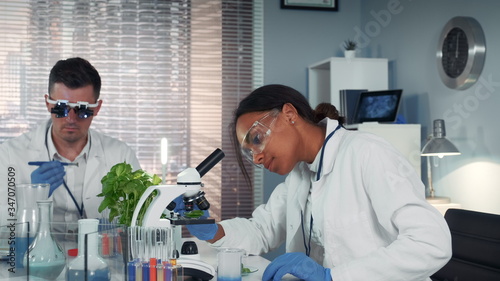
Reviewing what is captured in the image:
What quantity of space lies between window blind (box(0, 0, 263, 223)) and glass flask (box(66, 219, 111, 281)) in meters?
3.00

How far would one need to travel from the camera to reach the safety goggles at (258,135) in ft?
5.70

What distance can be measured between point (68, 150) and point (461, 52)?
2.07 meters

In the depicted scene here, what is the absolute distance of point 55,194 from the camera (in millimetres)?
2492

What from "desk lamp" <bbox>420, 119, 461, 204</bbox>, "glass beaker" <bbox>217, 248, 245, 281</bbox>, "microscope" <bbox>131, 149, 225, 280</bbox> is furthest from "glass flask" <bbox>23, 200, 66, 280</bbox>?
"desk lamp" <bbox>420, 119, 461, 204</bbox>

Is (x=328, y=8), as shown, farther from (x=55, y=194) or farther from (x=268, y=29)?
(x=55, y=194)

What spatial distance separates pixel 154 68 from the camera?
435cm

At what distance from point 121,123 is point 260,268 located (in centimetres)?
267

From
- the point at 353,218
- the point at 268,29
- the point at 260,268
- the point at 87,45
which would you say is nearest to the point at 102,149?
the point at 260,268

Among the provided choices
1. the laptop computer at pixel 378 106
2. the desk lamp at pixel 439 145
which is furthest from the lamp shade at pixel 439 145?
the laptop computer at pixel 378 106

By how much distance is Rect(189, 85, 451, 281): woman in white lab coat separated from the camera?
1504 millimetres

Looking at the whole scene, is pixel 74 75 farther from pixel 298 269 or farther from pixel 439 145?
pixel 439 145

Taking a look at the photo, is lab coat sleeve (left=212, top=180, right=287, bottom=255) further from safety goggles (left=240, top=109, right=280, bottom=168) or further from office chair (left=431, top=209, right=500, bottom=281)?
office chair (left=431, top=209, right=500, bottom=281)

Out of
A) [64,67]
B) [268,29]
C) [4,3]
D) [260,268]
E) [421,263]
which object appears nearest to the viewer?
[421,263]

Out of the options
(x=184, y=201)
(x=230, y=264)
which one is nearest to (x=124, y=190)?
(x=184, y=201)
